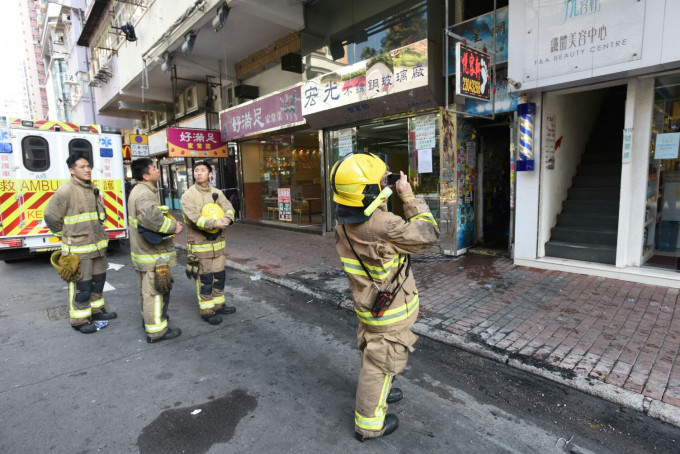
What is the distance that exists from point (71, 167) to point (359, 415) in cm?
443

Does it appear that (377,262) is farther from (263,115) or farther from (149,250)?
(263,115)

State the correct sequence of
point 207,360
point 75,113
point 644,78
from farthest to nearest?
point 75,113
point 644,78
point 207,360

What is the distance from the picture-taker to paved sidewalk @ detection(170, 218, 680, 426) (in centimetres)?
312

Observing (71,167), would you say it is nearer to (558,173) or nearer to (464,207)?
(464,207)

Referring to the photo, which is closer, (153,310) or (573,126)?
(153,310)

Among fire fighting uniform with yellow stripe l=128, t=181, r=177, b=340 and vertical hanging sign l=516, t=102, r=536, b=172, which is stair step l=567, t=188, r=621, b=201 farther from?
fire fighting uniform with yellow stripe l=128, t=181, r=177, b=340

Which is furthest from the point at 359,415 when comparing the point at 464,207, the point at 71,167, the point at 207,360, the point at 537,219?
the point at 464,207

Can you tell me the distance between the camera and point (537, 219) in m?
6.23

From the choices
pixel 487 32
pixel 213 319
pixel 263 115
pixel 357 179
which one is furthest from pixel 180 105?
pixel 357 179

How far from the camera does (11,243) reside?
290 inches

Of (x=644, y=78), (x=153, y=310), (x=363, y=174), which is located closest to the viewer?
(x=363, y=174)

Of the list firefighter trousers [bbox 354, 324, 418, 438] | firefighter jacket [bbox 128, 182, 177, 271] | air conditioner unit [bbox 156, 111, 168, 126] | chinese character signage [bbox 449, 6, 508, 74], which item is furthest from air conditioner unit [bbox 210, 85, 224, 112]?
firefighter trousers [bbox 354, 324, 418, 438]

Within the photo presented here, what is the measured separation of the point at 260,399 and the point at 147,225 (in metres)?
2.26

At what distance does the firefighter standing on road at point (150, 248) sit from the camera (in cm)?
404
